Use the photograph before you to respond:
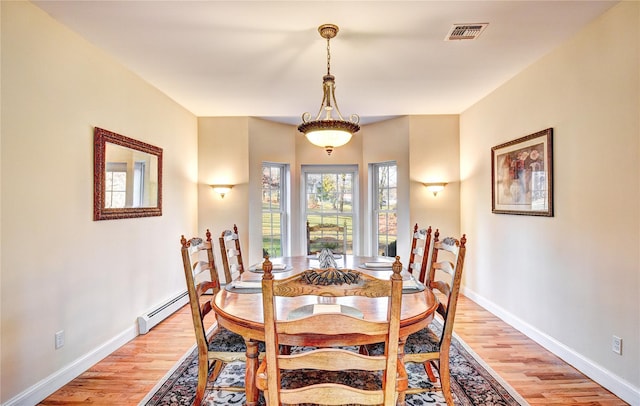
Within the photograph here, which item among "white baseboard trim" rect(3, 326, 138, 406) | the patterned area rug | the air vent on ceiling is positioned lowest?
the patterned area rug

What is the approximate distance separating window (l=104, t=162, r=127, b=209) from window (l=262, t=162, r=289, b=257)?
2409mm

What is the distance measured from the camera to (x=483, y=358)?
279 cm

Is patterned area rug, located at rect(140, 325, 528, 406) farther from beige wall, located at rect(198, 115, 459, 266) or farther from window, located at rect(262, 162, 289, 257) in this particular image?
window, located at rect(262, 162, 289, 257)

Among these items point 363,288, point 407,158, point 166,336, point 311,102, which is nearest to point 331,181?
point 407,158

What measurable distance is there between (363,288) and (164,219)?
3315 millimetres

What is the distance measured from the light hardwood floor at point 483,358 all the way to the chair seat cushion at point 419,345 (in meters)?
0.79

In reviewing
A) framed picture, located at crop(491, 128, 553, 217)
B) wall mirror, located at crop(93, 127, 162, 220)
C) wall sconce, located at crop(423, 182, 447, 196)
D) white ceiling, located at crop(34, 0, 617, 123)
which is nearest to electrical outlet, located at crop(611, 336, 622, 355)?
framed picture, located at crop(491, 128, 553, 217)

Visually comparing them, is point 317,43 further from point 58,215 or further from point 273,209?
point 273,209

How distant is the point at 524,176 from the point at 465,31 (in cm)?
157

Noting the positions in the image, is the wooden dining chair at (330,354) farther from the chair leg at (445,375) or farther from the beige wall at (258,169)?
the beige wall at (258,169)

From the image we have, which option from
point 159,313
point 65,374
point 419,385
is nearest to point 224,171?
point 159,313

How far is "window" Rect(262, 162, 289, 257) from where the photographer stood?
213 inches

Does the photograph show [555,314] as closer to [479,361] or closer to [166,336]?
[479,361]

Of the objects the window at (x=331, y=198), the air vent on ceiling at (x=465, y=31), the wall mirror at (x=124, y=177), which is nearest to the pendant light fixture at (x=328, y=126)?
the air vent on ceiling at (x=465, y=31)
